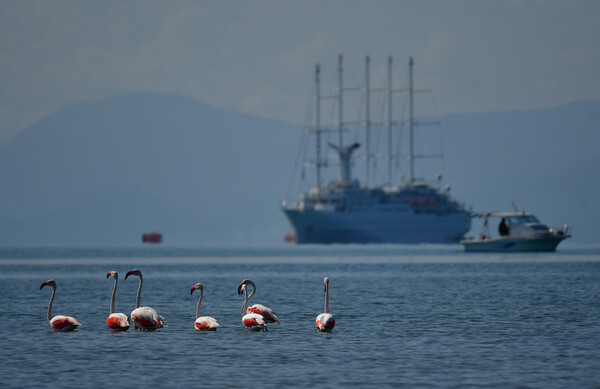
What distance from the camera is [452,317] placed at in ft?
131

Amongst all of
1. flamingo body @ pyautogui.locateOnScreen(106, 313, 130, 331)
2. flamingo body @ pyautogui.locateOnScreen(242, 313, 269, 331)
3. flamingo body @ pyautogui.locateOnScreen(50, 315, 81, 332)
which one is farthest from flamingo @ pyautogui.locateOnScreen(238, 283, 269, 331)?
flamingo body @ pyautogui.locateOnScreen(50, 315, 81, 332)

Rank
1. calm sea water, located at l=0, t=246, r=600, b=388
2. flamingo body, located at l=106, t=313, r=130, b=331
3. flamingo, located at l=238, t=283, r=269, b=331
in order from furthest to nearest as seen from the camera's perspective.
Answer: flamingo body, located at l=106, t=313, r=130, b=331 < flamingo, located at l=238, t=283, r=269, b=331 < calm sea water, located at l=0, t=246, r=600, b=388

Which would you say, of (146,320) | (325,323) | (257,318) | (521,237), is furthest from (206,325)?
(521,237)

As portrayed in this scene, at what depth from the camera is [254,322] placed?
34.1 m

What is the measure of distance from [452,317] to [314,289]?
21.7 meters

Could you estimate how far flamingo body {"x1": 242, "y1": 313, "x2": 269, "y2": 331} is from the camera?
34031mm

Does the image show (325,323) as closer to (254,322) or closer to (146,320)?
(254,322)

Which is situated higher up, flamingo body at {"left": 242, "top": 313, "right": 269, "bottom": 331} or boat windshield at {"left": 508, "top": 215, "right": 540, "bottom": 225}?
boat windshield at {"left": 508, "top": 215, "right": 540, "bottom": 225}

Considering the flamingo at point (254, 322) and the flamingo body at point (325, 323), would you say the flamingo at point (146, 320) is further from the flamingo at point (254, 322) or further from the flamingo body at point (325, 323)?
the flamingo body at point (325, 323)

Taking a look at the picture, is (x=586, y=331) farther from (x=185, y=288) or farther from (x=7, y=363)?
(x=185, y=288)

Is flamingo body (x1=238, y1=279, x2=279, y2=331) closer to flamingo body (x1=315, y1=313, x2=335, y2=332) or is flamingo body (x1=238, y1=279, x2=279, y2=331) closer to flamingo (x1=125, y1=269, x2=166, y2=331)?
flamingo body (x1=315, y1=313, x2=335, y2=332)

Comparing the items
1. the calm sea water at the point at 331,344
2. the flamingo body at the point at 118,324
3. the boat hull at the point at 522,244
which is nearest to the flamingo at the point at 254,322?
the calm sea water at the point at 331,344

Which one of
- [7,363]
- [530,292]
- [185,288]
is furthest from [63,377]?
[185,288]

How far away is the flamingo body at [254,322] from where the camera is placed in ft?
112
